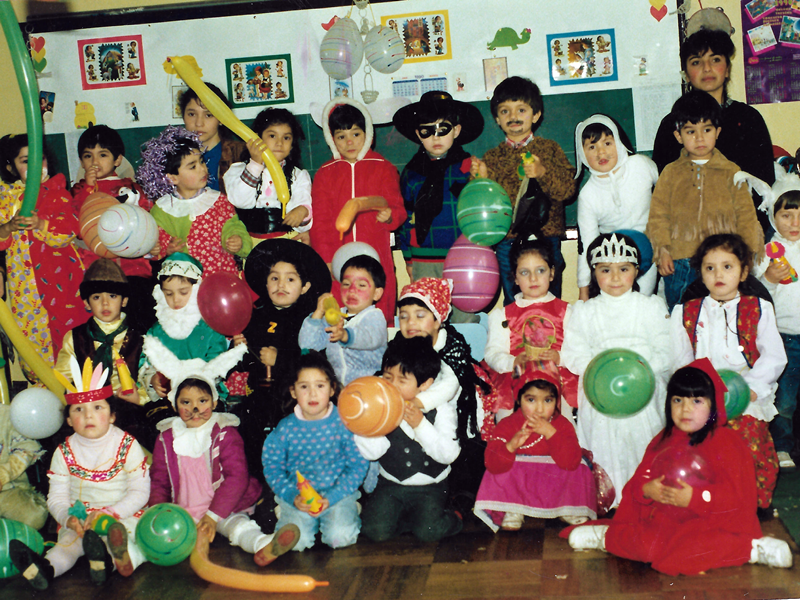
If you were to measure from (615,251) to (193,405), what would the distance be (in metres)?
1.90

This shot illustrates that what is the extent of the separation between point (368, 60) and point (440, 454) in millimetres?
2464

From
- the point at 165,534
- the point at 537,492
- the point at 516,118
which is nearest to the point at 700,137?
the point at 516,118

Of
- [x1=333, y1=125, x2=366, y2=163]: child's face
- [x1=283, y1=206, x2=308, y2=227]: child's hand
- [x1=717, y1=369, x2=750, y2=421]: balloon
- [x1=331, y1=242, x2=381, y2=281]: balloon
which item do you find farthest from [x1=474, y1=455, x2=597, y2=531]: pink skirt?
[x1=333, y1=125, x2=366, y2=163]: child's face

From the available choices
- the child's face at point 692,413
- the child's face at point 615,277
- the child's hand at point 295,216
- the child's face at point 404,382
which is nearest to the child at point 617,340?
the child's face at point 615,277

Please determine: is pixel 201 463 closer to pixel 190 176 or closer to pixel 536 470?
pixel 536 470

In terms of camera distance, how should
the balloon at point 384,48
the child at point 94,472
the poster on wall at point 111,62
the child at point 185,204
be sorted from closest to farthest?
the child at point 94,472
the child at point 185,204
the balloon at point 384,48
the poster on wall at point 111,62

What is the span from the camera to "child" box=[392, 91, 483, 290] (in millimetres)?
3848

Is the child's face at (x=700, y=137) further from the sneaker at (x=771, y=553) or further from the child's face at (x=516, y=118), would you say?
the sneaker at (x=771, y=553)

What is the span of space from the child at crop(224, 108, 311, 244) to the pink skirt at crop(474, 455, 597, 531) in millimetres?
1670

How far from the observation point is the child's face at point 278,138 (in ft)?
12.9

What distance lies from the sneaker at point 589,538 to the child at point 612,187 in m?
1.19

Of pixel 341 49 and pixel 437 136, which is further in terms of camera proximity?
pixel 341 49

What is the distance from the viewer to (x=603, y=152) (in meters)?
3.59

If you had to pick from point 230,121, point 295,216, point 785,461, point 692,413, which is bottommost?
point 785,461
